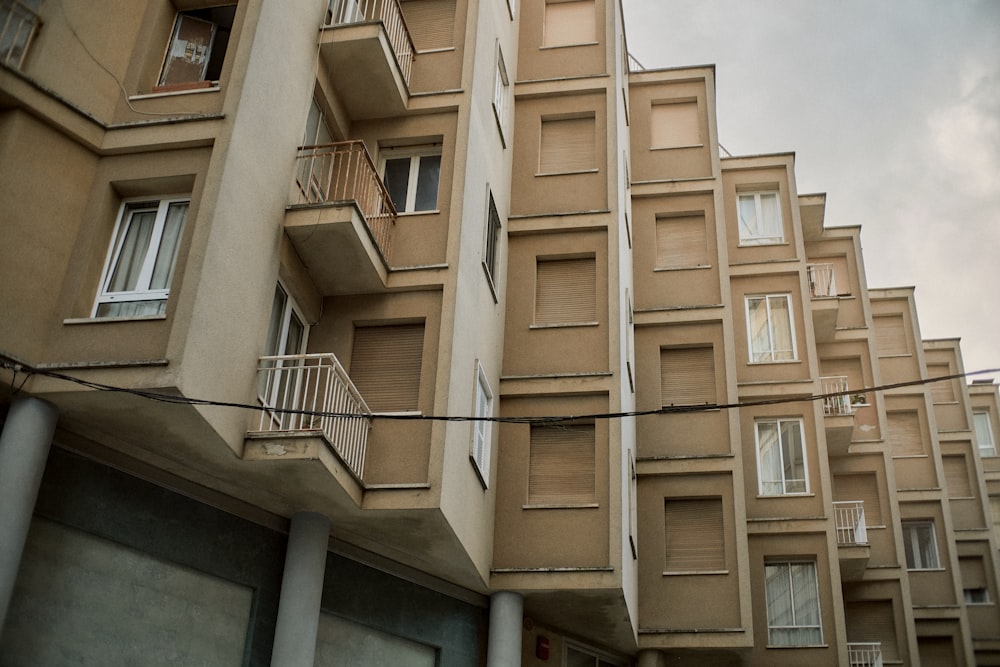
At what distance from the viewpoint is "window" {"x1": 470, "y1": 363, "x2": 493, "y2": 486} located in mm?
16938

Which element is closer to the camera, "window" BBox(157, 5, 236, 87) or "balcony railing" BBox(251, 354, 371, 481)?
"balcony railing" BBox(251, 354, 371, 481)

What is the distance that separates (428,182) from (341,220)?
3.69 m

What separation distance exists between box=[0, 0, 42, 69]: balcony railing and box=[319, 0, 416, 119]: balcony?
470 cm

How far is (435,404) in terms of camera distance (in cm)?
1502

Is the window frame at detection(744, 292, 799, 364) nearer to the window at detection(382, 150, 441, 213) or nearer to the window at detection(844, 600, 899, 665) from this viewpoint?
the window at detection(844, 600, 899, 665)

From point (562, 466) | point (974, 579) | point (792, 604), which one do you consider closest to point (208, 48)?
point (562, 466)

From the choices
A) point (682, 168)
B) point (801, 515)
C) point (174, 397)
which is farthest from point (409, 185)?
point (801, 515)

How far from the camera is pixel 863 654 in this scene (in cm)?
2816

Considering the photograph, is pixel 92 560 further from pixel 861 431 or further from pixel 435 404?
pixel 861 431

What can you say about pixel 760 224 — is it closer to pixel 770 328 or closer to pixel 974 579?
pixel 770 328

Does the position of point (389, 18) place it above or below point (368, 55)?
above

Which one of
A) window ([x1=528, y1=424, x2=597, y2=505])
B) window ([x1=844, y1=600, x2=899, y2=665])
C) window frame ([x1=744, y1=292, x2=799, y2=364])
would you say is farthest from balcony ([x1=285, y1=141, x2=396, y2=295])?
window ([x1=844, y1=600, x2=899, y2=665])

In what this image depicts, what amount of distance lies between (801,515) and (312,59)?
633 inches

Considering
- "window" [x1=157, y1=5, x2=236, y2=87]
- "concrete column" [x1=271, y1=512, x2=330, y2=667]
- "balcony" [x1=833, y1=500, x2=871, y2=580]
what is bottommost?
"concrete column" [x1=271, y1=512, x2=330, y2=667]
